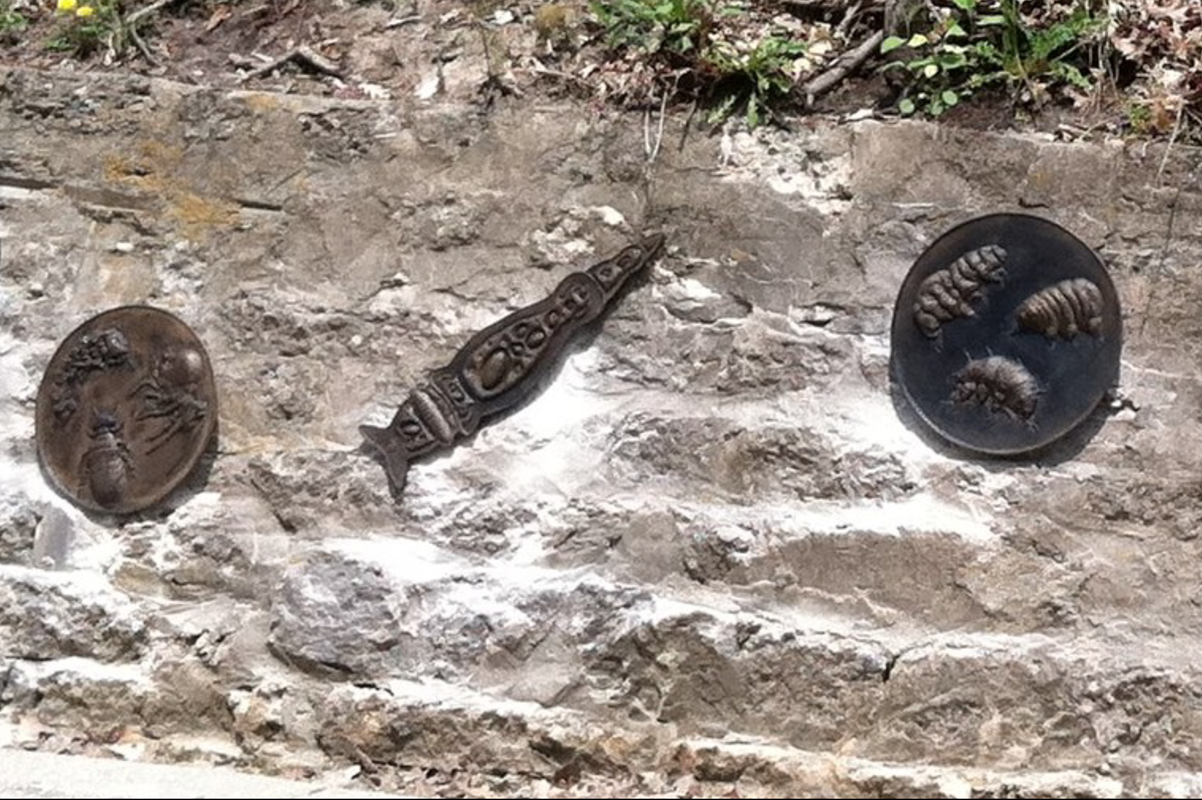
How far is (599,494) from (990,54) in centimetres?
149

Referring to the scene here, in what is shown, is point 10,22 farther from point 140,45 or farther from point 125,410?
point 125,410

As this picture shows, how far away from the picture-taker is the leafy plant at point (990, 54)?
12.1 ft

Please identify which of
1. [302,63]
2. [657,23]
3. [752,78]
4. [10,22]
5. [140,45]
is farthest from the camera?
[10,22]

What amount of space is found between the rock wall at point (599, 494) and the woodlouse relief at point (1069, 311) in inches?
6.7

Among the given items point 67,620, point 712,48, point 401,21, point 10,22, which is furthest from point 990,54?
Result: point 10,22

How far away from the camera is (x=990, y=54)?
3.73m

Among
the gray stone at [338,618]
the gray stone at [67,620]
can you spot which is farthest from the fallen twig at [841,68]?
the gray stone at [67,620]

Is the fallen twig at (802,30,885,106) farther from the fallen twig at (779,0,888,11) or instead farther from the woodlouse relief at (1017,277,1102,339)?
the woodlouse relief at (1017,277,1102,339)

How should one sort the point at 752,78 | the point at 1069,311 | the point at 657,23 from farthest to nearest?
the point at 657,23, the point at 752,78, the point at 1069,311

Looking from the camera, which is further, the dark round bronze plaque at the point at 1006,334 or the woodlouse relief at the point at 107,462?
the woodlouse relief at the point at 107,462

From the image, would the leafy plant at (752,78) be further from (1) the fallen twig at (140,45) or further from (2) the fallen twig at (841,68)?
(1) the fallen twig at (140,45)

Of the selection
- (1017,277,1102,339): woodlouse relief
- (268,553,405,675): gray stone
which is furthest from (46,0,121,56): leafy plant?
(1017,277,1102,339): woodlouse relief

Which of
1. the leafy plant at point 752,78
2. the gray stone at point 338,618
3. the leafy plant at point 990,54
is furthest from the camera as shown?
the leafy plant at point 752,78

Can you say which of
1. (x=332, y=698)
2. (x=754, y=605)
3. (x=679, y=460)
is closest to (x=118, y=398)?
(x=332, y=698)
